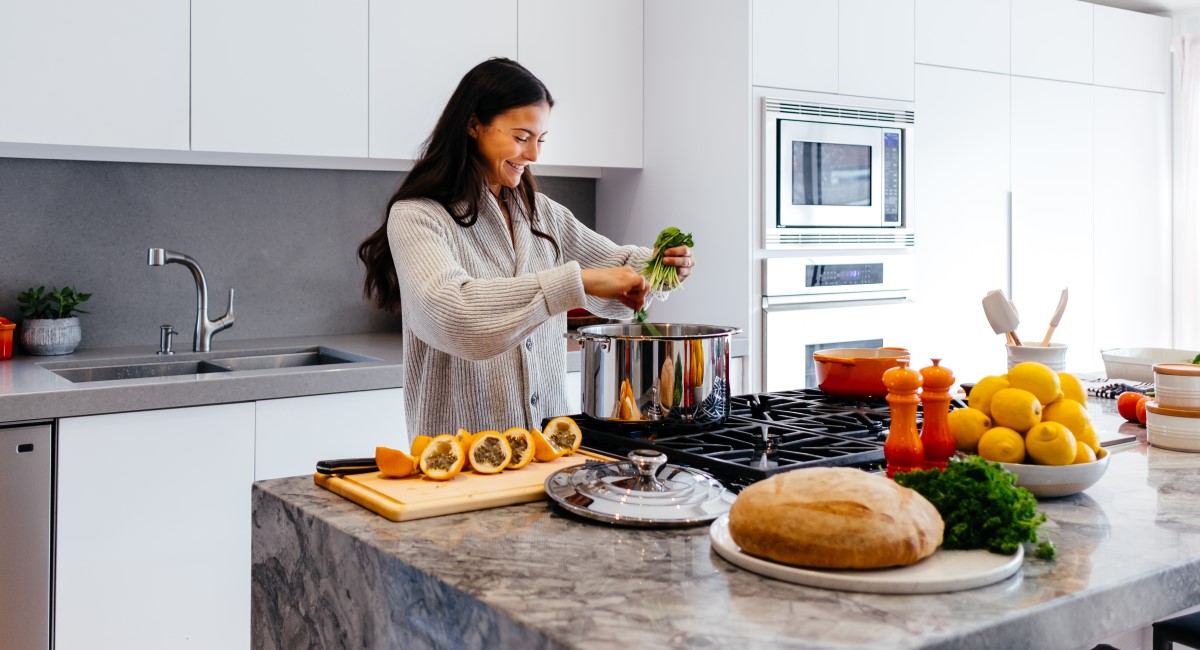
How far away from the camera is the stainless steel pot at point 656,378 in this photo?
1.54 m

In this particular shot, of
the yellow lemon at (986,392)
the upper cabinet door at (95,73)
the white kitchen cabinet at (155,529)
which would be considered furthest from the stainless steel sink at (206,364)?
the yellow lemon at (986,392)

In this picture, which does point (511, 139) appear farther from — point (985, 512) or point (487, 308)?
point (985, 512)

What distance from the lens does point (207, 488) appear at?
96.0 inches

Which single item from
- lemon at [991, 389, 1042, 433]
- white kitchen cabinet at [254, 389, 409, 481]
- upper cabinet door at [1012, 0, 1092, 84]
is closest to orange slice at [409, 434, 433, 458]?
lemon at [991, 389, 1042, 433]

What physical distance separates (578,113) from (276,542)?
2311 millimetres

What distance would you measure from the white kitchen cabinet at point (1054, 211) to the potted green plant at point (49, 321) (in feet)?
10.9

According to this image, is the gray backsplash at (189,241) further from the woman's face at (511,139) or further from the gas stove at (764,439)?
the gas stove at (764,439)

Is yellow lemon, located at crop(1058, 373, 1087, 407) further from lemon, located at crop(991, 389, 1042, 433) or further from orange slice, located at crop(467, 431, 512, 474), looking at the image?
orange slice, located at crop(467, 431, 512, 474)

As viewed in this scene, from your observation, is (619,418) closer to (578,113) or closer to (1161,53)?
(578,113)

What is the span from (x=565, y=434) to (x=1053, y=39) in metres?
3.54

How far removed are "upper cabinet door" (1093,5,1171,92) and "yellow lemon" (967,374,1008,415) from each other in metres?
3.57

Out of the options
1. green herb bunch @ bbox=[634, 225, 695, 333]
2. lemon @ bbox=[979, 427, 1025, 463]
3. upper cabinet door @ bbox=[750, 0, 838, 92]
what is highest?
upper cabinet door @ bbox=[750, 0, 838, 92]

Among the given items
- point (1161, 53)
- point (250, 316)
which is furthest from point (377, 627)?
point (1161, 53)

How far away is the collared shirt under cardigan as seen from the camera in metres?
1.72
